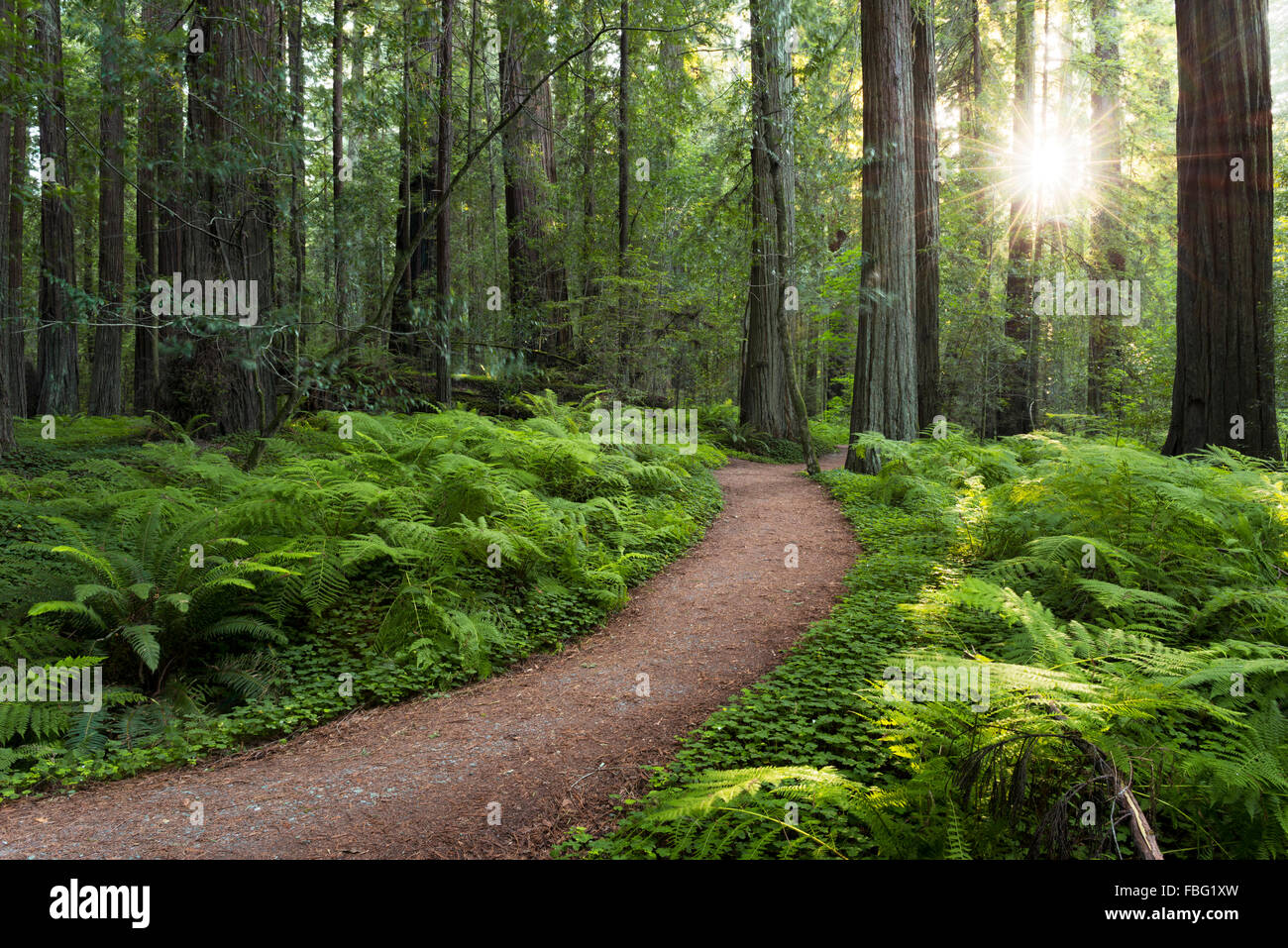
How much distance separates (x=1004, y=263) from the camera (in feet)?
60.1

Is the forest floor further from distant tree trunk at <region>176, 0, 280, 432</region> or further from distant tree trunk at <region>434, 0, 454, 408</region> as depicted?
distant tree trunk at <region>434, 0, 454, 408</region>

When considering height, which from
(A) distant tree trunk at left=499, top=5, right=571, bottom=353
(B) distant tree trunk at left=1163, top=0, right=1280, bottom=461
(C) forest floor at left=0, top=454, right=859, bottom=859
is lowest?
(C) forest floor at left=0, top=454, right=859, bottom=859

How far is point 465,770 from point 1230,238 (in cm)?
853

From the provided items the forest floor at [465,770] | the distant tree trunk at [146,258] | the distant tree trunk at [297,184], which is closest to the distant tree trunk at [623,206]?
the distant tree trunk at [297,184]

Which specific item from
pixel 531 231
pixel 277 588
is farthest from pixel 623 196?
pixel 277 588

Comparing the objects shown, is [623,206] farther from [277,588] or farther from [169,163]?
[277,588]

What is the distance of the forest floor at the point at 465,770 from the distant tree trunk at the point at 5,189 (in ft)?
15.9

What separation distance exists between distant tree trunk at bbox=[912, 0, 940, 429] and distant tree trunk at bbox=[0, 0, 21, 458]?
41.5 feet

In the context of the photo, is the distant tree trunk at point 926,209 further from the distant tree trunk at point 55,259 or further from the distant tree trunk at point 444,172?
the distant tree trunk at point 55,259

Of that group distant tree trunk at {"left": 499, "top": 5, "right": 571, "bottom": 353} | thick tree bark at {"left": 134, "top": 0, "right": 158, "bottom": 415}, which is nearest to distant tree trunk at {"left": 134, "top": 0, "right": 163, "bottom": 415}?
thick tree bark at {"left": 134, "top": 0, "right": 158, "bottom": 415}

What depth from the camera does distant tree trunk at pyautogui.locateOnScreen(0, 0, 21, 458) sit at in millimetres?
6922

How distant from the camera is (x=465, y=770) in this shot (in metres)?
3.36
